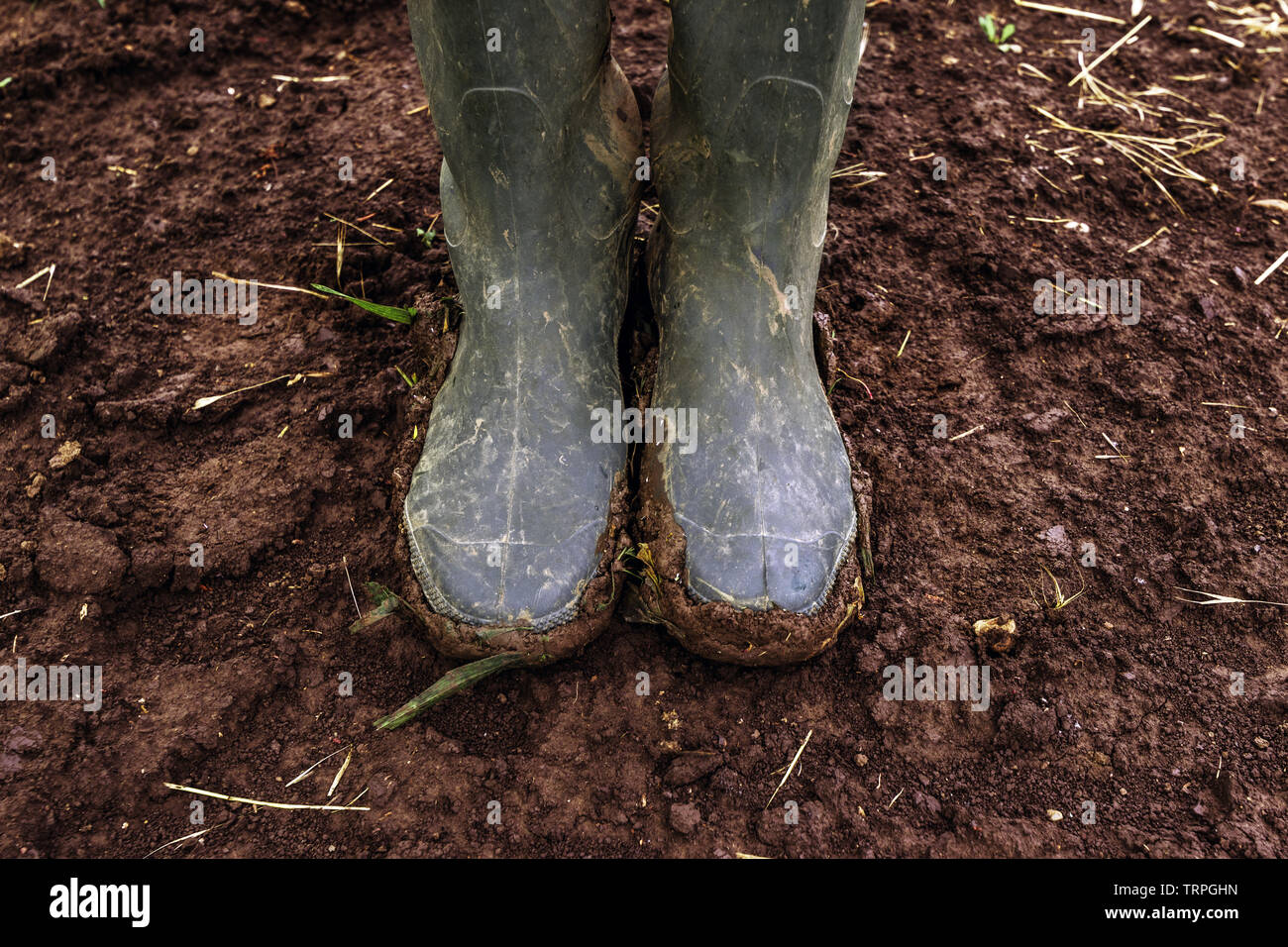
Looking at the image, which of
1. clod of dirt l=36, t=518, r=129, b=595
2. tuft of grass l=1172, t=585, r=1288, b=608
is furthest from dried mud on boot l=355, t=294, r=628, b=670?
tuft of grass l=1172, t=585, r=1288, b=608

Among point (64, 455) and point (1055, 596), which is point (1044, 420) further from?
point (64, 455)

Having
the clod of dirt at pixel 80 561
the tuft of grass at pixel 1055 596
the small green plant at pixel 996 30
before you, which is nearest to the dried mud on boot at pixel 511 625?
the clod of dirt at pixel 80 561

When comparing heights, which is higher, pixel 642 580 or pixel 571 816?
pixel 642 580

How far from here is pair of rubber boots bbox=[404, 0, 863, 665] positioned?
49.8 inches

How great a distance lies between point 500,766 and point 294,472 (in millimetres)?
624

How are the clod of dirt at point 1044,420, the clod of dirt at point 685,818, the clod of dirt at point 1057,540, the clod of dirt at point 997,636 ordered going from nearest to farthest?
1. the clod of dirt at point 685,818
2. the clod of dirt at point 997,636
3. the clod of dirt at point 1057,540
4. the clod of dirt at point 1044,420

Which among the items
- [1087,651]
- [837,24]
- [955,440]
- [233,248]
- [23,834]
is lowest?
[23,834]

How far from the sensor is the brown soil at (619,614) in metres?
1.28

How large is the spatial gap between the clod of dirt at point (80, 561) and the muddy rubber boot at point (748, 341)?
32.0 inches

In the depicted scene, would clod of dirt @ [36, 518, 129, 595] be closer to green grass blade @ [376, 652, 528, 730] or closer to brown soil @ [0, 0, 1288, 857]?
brown soil @ [0, 0, 1288, 857]

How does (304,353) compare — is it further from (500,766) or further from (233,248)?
(500,766)

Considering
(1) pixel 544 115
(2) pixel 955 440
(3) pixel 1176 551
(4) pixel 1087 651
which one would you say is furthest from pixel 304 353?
(3) pixel 1176 551

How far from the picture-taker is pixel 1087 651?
1.42 metres

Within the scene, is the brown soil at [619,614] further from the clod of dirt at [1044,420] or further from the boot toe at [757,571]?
the boot toe at [757,571]
